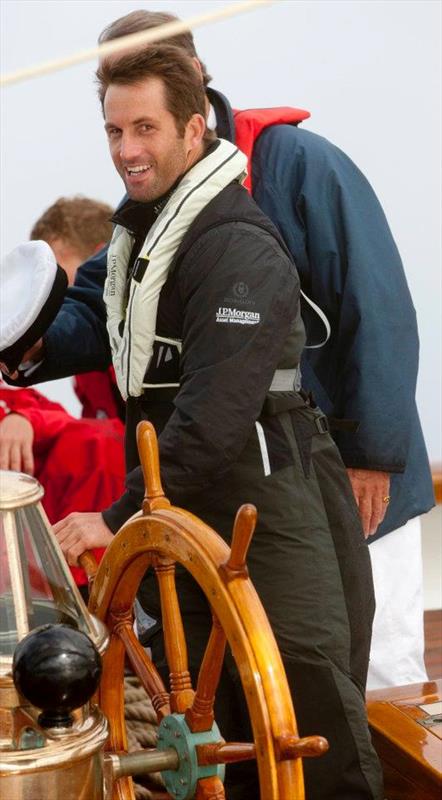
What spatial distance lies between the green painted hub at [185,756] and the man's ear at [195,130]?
2.58 ft

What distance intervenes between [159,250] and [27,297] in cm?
23

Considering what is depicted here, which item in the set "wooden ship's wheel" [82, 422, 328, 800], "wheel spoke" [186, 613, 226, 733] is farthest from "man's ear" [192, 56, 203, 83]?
"wheel spoke" [186, 613, 226, 733]

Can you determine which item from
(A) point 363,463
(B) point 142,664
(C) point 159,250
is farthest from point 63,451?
(B) point 142,664

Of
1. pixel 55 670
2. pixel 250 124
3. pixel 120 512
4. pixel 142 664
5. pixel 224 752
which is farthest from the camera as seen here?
pixel 250 124

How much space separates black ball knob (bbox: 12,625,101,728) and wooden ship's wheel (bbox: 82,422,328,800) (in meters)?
0.12

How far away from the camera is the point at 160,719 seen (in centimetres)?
128

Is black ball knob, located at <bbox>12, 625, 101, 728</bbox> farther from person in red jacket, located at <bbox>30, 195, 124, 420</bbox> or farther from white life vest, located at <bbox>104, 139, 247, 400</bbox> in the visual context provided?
person in red jacket, located at <bbox>30, 195, 124, 420</bbox>

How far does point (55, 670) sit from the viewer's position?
3.26ft

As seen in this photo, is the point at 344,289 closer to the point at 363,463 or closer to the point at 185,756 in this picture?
the point at 363,463

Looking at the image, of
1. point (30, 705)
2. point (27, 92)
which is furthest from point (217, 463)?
point (27, 92)

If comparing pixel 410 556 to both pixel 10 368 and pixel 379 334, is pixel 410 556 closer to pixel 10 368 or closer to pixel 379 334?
pixel 379 334

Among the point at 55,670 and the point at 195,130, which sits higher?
the point at 195,130

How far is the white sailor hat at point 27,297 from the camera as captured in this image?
1.83 meters

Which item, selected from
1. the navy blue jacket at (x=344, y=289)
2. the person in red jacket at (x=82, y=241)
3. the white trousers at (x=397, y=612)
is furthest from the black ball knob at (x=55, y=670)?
the person in red jacket at (x=82, y=241)
